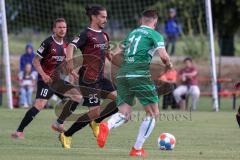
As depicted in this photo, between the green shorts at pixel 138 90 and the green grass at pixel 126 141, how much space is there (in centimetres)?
76

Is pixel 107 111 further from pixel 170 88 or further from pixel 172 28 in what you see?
pixel 172 28

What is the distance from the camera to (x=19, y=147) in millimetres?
11023

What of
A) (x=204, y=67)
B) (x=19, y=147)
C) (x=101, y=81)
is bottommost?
(x=204, y=67)

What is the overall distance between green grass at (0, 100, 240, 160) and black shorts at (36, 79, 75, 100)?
743 mm

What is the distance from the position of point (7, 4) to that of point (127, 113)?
18.1 m

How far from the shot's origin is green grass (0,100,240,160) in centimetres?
996

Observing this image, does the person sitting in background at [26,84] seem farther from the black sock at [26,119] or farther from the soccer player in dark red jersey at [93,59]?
the soccer player in dark red jersey at [93,59]

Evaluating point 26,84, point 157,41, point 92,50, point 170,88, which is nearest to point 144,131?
point 157,41

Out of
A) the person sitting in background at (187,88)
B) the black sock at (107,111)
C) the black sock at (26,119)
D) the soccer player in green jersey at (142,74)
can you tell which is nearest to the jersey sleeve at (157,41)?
the soccer player in green jersey at (142,74)

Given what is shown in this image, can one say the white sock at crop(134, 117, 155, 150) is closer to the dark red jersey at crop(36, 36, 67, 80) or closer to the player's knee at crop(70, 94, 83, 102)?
the player's knee at crop(70, 94, 83, 102)

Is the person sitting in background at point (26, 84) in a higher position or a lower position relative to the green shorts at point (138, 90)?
lower

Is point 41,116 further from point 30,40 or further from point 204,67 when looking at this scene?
point 30,40

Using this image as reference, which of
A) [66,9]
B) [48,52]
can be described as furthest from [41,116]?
[66,9]

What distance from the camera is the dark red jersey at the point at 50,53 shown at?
1235cm
